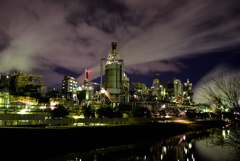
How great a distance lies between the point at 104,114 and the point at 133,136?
13976 mm

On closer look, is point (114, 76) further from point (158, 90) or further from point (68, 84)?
point (158, 90)

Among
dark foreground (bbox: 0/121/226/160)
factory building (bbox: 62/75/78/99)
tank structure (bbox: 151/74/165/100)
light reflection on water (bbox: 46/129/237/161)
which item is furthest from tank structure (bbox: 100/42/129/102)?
tank structure (bbox: 151/74/165/100)

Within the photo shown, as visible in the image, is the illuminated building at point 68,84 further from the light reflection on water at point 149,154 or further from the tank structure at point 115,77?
the light reflection on water at point 149,154

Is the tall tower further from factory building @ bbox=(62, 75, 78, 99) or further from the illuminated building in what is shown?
the illuminated building

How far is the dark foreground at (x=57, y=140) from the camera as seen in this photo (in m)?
21.3

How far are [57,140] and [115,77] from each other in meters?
73.7

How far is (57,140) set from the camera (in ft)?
84.6

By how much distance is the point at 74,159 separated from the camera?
76.8 ft

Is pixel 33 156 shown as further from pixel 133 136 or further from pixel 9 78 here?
pixel 9 78

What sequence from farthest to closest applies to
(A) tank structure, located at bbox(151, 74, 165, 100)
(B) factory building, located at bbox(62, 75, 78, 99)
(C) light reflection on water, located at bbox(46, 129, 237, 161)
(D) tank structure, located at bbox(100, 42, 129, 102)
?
1. (A) tank structure, located at bbox(151, 74, 165, 100)
2. (B) factory building, located at bbox(62, 75, 78, 99)
3. (D) tank structure, located at bbox(100, 42, 129, 102)
4. (C) light reflection on water, located at bbox(46, 129, 237, 161)

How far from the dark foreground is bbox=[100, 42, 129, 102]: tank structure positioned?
54168 millimetres

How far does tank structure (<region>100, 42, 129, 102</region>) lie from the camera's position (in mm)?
96000

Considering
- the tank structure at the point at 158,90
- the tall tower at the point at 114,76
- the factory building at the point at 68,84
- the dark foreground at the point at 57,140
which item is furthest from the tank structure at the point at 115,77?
the tank structure at the point at 158,90

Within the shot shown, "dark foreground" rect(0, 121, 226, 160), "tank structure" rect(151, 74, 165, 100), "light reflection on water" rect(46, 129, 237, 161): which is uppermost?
"tank structure" rect(151, 74, 165, 100)
